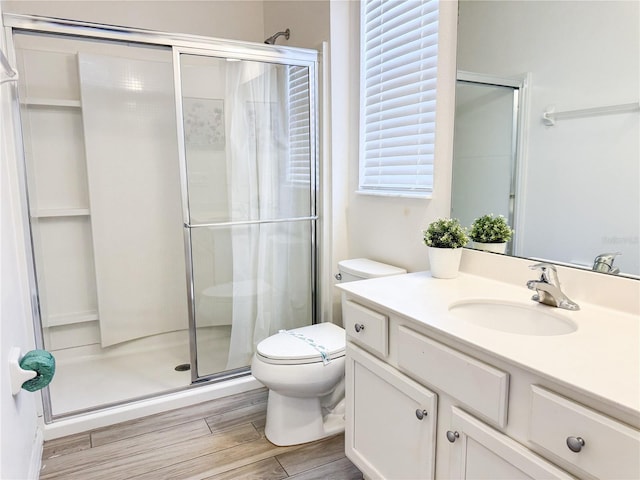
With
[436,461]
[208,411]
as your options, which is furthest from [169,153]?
[436,461]

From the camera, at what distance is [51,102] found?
8.80ft

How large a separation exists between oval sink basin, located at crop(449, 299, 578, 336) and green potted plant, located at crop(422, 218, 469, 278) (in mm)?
291

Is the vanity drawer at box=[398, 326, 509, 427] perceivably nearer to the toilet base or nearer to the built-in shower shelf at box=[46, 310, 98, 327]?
the toilet base

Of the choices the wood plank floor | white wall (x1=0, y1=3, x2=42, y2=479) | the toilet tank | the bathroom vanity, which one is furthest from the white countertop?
white wall (x1=0, y1=3, x2=42, y2=479)

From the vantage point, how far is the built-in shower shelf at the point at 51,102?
264 centimetres

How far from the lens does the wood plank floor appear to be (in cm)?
187

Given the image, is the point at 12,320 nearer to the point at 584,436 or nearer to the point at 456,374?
the point at 456,374

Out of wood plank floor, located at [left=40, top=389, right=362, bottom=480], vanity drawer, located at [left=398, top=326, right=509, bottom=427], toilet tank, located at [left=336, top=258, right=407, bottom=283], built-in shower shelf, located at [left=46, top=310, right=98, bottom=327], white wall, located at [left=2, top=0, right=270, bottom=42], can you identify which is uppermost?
white wall, located at [left=2, top=0, right=270, bottom=42]

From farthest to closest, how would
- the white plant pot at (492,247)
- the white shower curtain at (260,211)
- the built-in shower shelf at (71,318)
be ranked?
the built-in shower shelf at (71,318)
the white shower curtain at (260,211)
the white plant pot at (492,247)

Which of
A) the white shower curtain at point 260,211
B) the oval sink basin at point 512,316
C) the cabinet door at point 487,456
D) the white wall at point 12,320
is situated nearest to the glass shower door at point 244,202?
the white shower curtain at point 260,211

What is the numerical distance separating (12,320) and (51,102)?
166 cm

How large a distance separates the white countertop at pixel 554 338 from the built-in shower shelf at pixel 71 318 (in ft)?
7.03

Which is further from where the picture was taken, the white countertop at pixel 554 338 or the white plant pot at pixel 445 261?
the white plant pot at pixel 445 261

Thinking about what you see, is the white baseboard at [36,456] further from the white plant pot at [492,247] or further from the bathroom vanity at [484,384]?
the white plant pot at [492,247]
